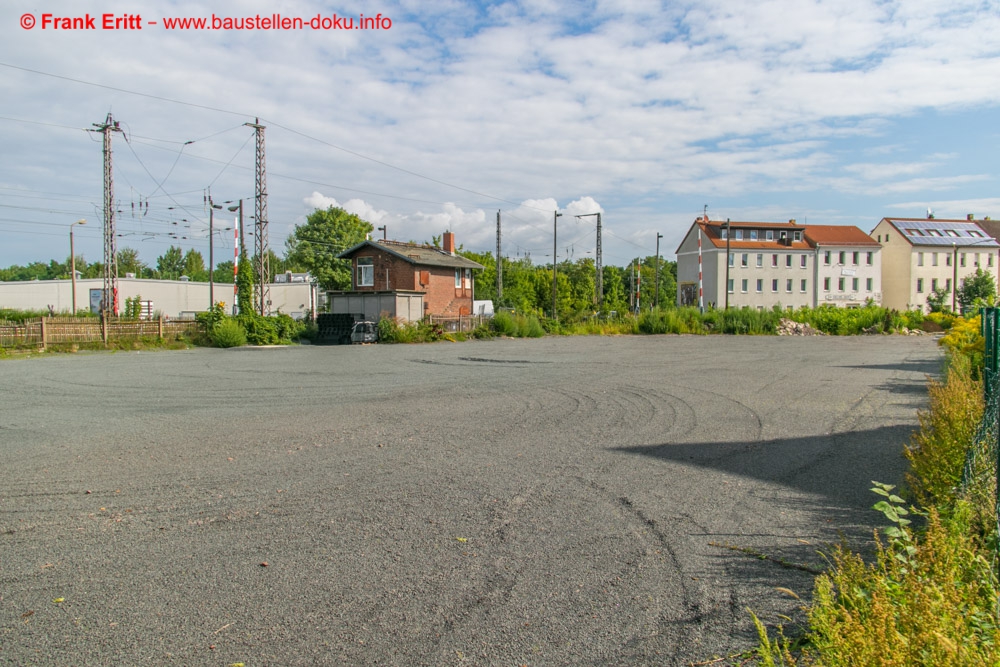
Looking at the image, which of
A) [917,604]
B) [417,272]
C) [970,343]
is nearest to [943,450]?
[917,604]

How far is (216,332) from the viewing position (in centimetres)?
3009

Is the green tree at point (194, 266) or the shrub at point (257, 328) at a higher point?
the green tree at point (194, 266)

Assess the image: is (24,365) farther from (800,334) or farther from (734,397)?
(800,334)

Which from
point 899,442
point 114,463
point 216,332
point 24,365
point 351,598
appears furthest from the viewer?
point 216,332

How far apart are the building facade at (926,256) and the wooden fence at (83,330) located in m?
77.0

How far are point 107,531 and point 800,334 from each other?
142 ft

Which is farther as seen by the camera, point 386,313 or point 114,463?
point 386,313

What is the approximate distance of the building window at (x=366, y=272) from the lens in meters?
52.2

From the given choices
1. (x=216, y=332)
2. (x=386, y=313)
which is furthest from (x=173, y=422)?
(x=386, y=313)

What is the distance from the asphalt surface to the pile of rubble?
32100 millimetres

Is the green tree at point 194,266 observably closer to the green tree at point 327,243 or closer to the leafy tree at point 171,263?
the leafy tree at point 171,263

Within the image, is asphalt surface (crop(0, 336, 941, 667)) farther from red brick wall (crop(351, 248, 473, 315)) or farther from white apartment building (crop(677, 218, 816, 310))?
white apartment building (crop(677, 218, 816, 310))

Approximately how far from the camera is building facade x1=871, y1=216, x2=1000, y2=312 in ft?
254

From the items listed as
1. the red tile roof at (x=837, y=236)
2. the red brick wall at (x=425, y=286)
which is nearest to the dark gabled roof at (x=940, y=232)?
the red tile roof at (x=837, y=236)
